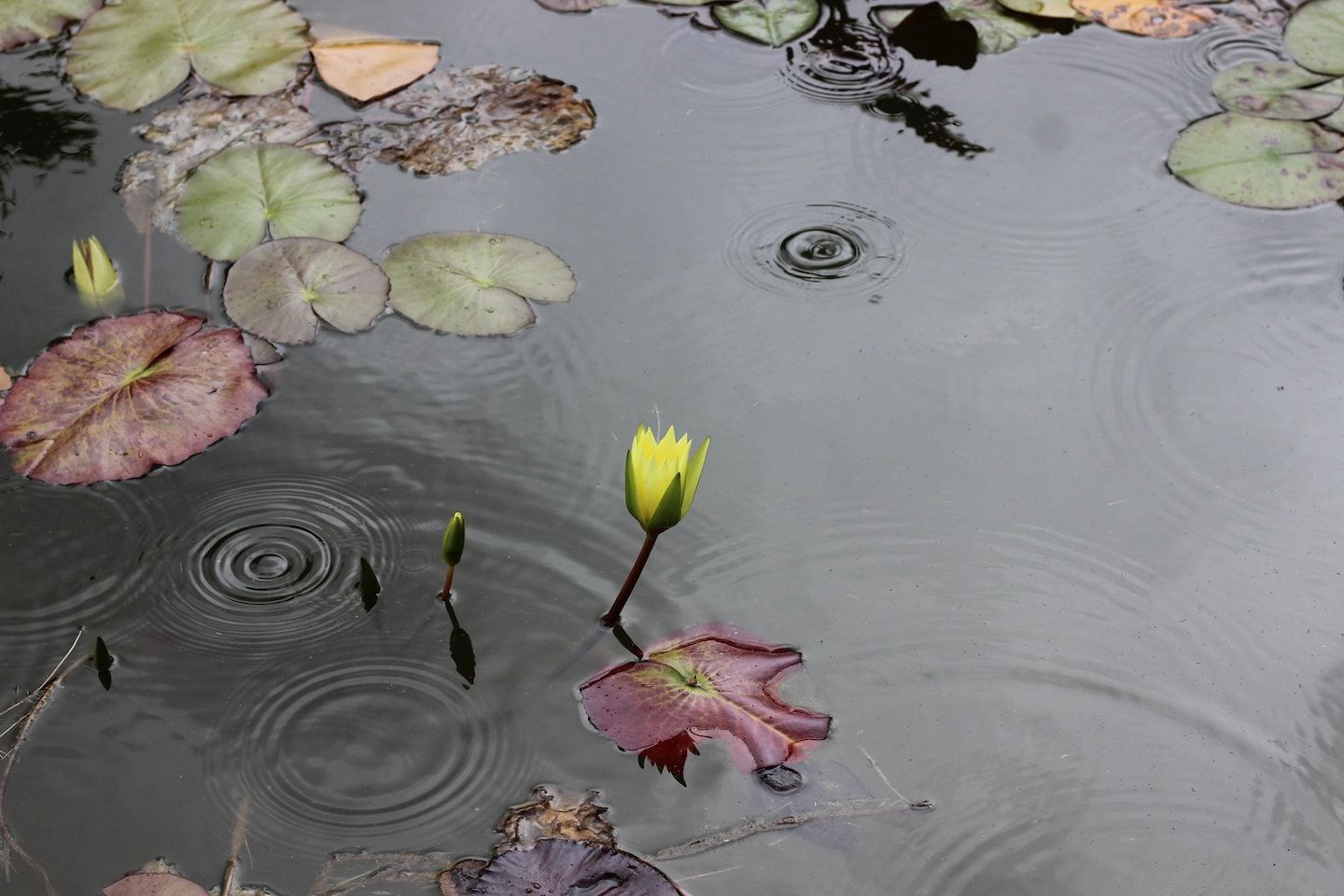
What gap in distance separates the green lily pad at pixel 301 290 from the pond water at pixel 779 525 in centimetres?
6

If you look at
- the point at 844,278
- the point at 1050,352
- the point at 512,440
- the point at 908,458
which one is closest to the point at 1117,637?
the point at 908,458

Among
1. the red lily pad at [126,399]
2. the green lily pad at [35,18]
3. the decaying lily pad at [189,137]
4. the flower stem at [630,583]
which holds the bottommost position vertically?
the flower stem at [630,583]

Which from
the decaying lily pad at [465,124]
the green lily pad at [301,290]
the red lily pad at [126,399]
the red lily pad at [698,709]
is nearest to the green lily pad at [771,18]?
the decaying lily pad at [465,124]

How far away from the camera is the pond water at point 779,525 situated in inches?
71.7

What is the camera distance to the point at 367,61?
9.87ft

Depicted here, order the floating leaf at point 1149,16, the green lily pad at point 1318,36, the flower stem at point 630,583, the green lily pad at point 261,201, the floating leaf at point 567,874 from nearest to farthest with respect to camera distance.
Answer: the floating leaf at point 567,874 → the flower stem at point 630,583 → the green lily pad at point 261,201 → the green lily pad at point 1318,36 → the floating leaf at point 1149,16

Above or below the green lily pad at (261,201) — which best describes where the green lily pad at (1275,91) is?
above

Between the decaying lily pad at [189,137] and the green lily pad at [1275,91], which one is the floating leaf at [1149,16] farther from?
the decaying lily pad at [189,137]

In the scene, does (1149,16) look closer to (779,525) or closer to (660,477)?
(779,525)

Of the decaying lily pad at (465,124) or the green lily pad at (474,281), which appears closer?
the green lily pad at (474,281)

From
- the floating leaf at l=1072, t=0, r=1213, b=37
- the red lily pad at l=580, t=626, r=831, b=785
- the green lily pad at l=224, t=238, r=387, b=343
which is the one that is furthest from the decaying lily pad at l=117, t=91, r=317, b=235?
the floating leaf at l=1072, t=0, r=1213, b=37

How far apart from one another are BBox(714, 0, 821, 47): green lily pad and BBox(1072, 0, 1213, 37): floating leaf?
2.66 ft

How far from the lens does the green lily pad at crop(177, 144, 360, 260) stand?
2.56 m

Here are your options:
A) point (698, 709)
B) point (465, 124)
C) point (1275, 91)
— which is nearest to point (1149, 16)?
point (1275, 91)
